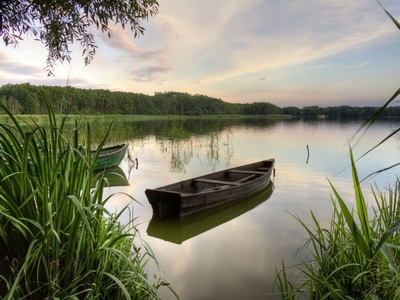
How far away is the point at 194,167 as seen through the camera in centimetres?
1023

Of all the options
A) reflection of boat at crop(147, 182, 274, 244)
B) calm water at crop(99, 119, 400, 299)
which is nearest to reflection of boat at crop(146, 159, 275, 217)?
reflection of boat at crop(147, 182, 274, 244)

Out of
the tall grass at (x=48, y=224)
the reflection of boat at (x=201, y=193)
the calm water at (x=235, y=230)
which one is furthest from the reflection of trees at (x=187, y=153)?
the tall grass at (x=48, y=224)

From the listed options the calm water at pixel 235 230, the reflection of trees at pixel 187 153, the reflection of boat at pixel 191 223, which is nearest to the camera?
the calm water at pixel 235 230

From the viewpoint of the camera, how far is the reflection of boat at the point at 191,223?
185 inches

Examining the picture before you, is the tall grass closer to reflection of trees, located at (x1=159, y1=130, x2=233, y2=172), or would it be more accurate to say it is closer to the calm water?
the calm water

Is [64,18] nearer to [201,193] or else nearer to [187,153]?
[201,193]

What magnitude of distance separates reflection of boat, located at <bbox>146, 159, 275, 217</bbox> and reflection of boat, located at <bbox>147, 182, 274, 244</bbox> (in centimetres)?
11

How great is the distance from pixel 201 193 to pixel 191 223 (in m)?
0.59

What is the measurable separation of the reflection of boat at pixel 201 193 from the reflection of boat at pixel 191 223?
4.4 inches

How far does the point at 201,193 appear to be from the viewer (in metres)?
5.28

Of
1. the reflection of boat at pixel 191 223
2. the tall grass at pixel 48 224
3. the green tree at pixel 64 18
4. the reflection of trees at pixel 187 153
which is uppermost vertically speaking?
the green tree at pixel 64 18

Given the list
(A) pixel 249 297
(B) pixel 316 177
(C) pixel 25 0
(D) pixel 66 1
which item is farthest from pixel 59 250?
(B) pixel 316 177

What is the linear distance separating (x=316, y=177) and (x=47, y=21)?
8.14 meters

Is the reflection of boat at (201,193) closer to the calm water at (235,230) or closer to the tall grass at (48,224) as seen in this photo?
the calm water at (235,230)
